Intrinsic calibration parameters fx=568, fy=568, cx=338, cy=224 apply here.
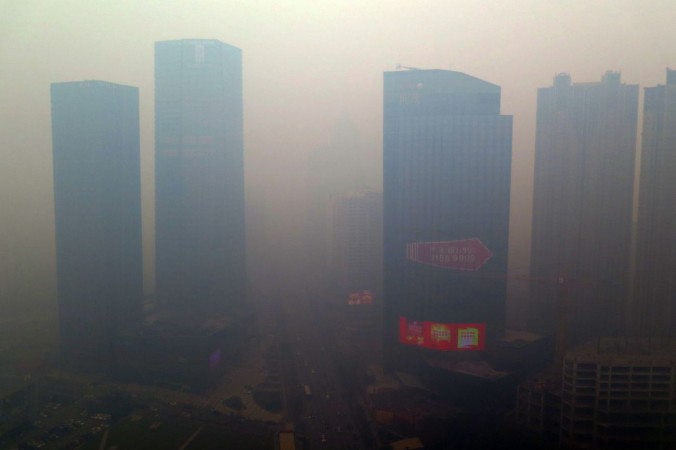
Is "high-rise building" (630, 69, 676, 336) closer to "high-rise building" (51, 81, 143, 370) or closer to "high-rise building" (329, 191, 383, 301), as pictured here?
"high-rise building" (329, 191, 383, 301)

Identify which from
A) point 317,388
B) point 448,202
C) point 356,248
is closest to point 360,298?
point 356,248

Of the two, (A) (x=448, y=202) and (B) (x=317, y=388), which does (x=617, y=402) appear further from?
(B) (x=317, y=388)

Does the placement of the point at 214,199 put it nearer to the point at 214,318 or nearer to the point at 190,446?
the point at 214,318

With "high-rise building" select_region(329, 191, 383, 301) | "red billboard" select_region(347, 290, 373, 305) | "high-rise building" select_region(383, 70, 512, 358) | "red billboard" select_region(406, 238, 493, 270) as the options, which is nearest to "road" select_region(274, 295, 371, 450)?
"red billboard" select_region(347, 290, 373, 305)

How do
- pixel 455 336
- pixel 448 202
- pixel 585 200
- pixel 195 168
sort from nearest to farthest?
pixel 448 202
pixel 455 336
pixel 585 200
pixel 195 168

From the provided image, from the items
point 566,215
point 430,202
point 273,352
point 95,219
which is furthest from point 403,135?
Answer: point 95,219

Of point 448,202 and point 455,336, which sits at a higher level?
point 448,202
